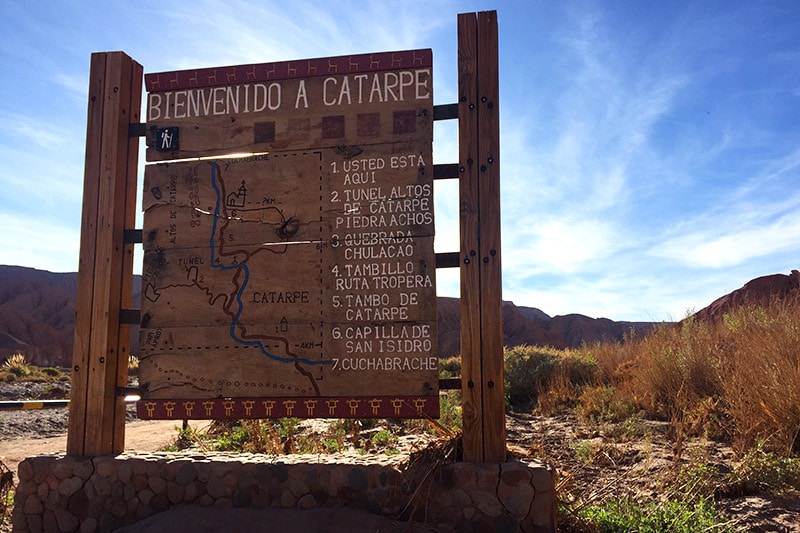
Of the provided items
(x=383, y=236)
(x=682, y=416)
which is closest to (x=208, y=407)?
(x=383, y=236)

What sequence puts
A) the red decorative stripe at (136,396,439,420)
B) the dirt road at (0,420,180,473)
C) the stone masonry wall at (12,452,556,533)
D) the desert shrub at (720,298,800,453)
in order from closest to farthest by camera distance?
the stone masonry wall at (12,452,556,533) < the red decorative stripe at (136,396,439,420) < the desert shrub at (720,298,800,453) < the dirt road at (0,420,180,473)

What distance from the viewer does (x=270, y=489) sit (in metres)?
4.06

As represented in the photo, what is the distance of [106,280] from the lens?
4520 millimetres

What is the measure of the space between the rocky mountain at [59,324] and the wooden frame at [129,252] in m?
42.5

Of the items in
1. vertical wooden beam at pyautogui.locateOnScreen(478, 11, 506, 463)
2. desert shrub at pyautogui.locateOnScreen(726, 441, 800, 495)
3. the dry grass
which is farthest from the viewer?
the dry grass

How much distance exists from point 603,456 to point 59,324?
191 ft

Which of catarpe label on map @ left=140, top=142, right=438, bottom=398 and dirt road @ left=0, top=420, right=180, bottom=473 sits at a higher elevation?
catarpe label on map @ left=140, top=142, right=438, bottom=398

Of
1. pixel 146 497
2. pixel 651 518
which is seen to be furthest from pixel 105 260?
pixel 651 518

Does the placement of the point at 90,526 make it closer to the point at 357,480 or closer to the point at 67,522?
the point at 67,522

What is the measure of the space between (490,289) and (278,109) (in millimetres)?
1974

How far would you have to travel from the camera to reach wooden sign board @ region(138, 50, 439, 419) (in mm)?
4145

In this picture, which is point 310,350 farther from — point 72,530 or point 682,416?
point 682,416

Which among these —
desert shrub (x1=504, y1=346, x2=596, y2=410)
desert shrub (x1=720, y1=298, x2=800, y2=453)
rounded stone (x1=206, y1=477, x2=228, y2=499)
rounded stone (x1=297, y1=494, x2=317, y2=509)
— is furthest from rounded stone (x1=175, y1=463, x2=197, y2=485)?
desert shrub (x1=504, y1=346, x2=596, y2=410)

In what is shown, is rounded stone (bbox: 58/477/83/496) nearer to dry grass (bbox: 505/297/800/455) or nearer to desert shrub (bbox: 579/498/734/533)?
desert shrub (bbox: 579/498/734/533)
